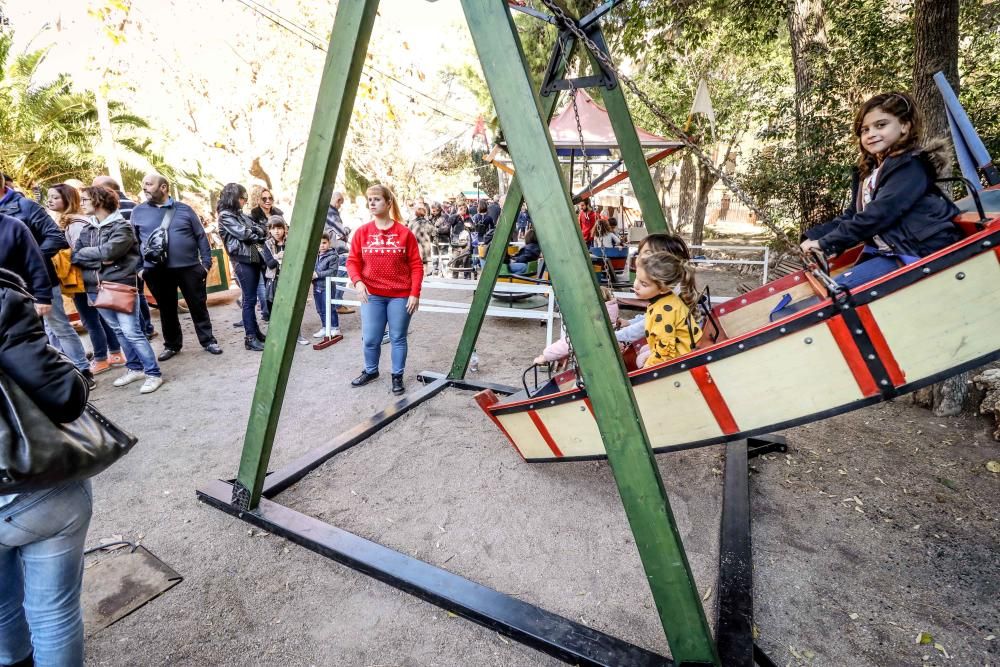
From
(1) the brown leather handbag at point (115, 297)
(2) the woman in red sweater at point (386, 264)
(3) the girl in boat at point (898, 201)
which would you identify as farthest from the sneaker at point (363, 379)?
(3) the girl in boat at point (898, 201)

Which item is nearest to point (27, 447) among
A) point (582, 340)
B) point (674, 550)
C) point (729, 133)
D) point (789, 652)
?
point (582, 340)

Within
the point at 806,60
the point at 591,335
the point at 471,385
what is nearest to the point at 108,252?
the point at 471,385

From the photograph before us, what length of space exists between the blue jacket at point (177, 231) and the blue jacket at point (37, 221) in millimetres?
818

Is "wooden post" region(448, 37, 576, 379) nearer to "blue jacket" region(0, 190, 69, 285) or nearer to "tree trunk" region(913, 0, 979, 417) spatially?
"tree trunk" region(913, 0, 979, 417)

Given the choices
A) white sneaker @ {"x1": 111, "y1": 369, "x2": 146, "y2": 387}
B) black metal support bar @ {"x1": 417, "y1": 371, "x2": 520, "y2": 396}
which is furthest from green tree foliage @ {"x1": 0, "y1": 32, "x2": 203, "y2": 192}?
black metal support bar @ {"x1": 417, "y1": 371, "x2": 520, "y2": 396}

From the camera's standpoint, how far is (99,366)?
498 centimetres

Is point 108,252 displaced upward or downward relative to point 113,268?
upward

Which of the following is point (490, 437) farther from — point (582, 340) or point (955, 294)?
point (955, 294)

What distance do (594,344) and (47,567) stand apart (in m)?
1.69

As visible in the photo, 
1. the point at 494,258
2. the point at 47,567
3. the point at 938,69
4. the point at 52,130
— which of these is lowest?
the point at 47,567

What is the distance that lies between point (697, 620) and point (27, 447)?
1.94 meters

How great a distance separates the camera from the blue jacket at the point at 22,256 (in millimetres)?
3195

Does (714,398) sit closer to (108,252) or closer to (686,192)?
(108,252)

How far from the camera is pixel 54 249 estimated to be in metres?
4.02
